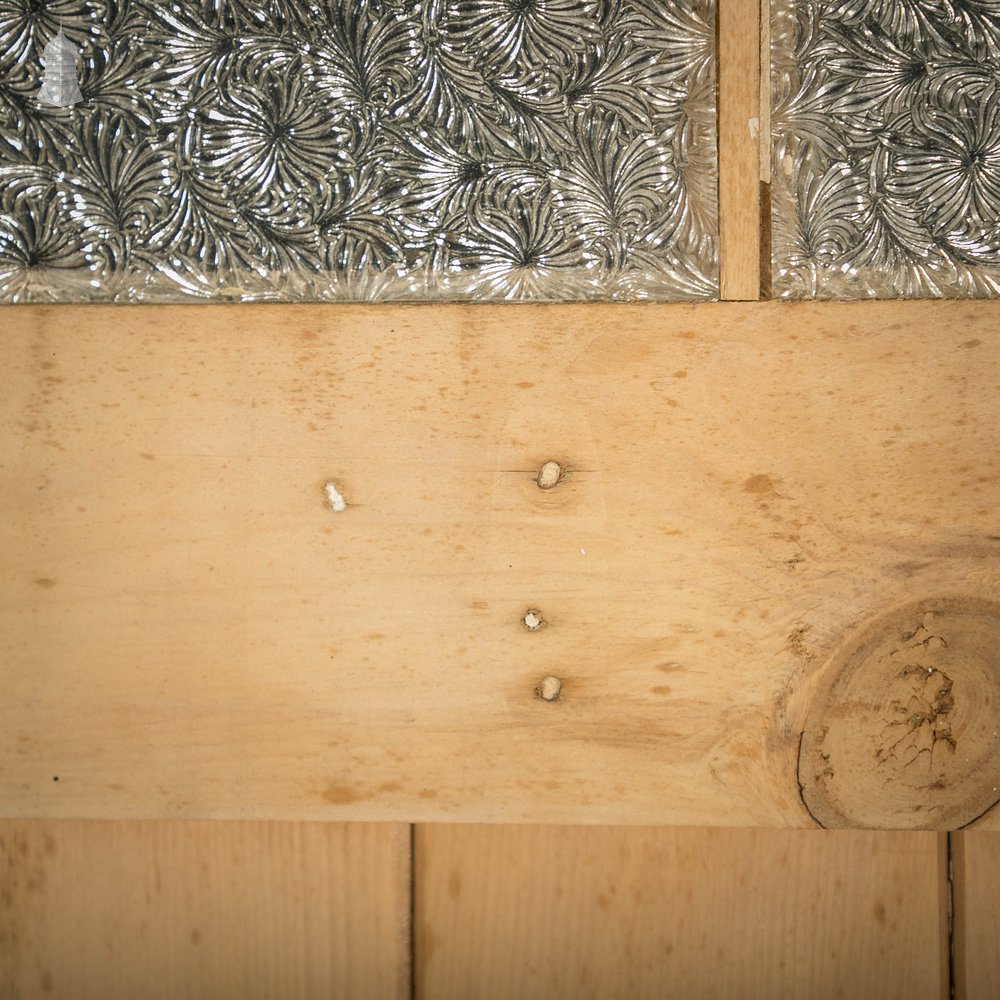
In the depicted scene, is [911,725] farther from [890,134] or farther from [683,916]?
[890,134]

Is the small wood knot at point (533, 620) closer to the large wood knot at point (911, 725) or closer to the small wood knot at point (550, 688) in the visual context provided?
the small wood knot at point (550, 688)

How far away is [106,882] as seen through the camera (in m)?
0.55

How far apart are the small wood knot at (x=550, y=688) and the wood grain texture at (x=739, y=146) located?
248 millimetres

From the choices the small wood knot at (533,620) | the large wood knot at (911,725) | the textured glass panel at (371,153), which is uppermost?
the textured glass panel at (371,153)

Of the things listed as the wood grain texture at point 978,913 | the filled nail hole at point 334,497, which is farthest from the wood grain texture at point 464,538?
the wood grain texture at point 978,913

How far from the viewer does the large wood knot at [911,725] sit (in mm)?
475

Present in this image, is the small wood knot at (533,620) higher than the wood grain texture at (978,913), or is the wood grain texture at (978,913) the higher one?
the small wood knot at (533,620)

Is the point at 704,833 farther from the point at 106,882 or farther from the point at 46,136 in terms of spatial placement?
the point at 46,136

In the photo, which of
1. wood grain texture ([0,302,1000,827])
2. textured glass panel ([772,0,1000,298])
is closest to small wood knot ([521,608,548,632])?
wood grain texture ([0,302,1000,827])

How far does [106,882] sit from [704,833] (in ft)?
1.34

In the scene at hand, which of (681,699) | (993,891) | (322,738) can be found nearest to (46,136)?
(322,738)

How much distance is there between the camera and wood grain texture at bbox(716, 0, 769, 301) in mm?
471

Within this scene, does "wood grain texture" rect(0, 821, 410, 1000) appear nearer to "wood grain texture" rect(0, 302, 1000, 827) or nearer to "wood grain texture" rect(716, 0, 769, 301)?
"wood grain texture" rect(0, 302, 1000, 827)

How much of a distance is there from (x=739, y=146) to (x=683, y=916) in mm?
496
